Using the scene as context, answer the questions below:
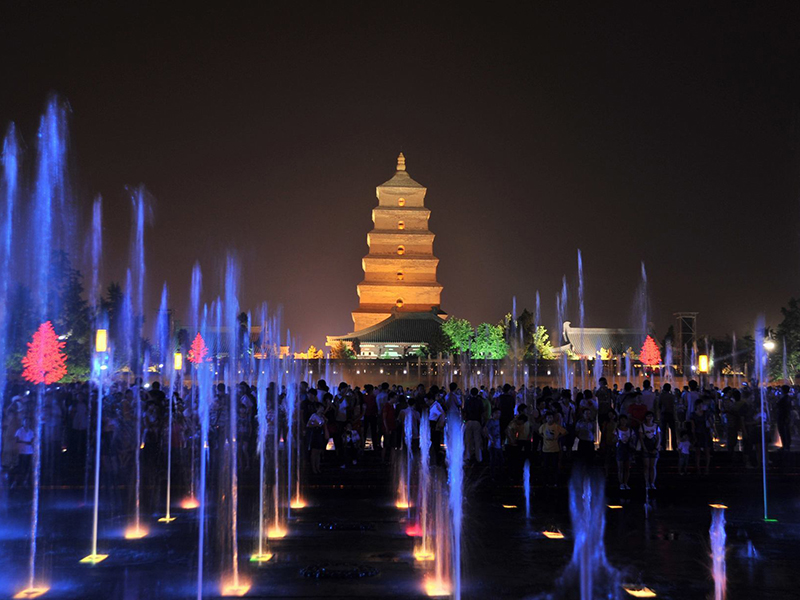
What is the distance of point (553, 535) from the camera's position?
8789 millimetres

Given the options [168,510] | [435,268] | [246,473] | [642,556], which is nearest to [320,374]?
[435,268]

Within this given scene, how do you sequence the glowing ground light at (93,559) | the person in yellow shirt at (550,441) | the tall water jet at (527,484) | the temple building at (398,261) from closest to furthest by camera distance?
the glowing ground light at (93,559)
the tall water jet at (527,484)
the person in yellow shirt at (550,441)
the temple building at (398,261)

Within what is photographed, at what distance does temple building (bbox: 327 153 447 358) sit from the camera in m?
63.7

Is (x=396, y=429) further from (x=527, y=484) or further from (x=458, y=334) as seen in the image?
(x=458, y=334)

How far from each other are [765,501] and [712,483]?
1947 mm

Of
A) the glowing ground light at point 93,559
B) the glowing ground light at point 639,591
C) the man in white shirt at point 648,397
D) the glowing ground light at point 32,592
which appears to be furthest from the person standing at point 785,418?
the glowing ground light at point 32,592

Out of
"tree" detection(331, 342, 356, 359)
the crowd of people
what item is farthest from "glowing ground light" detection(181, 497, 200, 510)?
"tree" detection(331, 342, 356, 359)

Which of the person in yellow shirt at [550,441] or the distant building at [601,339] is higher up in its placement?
the distant building at [601,339]

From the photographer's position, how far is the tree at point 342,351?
52.8 meters

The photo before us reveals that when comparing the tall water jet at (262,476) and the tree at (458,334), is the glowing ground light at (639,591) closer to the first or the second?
the tall water jet at (262,476)

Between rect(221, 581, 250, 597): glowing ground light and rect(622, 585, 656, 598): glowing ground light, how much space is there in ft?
9.60

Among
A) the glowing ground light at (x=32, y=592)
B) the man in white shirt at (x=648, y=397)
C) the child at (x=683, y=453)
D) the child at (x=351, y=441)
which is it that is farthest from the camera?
the man in white shirt at (x=648, y=397)

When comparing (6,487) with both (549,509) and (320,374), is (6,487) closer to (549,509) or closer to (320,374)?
(549,509)

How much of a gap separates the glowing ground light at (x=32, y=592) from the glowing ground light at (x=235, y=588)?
1.34m
